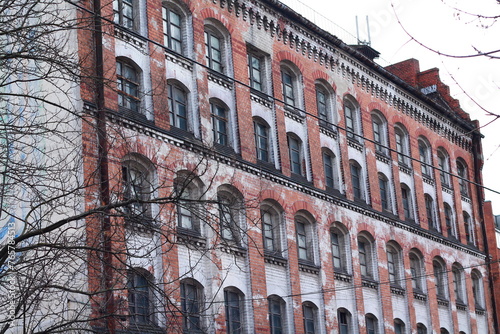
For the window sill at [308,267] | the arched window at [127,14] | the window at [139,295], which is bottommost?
the window at [139,295]

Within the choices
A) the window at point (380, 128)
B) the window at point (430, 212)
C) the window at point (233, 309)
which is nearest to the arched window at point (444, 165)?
the window at point (430, 212)

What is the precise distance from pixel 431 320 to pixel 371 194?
5.41m

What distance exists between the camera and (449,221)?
3944 centimetres

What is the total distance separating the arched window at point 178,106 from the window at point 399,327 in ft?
38.0

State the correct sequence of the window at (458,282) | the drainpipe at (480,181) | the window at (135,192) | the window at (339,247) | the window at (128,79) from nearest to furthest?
the window at (135,192) → the window at (128,79) → the window at (339,247) → the window at (458,282) → the drainpipe at (480,181)

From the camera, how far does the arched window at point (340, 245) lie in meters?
30.9

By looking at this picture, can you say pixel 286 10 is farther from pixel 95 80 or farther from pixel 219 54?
pixel 95 80

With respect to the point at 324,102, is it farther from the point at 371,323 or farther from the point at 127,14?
the point at 127,14

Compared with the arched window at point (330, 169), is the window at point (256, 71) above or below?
above

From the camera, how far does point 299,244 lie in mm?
29172

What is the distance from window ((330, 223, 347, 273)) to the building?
0.05m

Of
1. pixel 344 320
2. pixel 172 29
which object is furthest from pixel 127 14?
pixel 344 320

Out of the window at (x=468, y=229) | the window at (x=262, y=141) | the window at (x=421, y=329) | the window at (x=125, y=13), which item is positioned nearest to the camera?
the window at (x=125, y=13)

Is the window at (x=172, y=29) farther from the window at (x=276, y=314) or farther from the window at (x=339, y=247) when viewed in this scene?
the window at (x=339, y=247)
